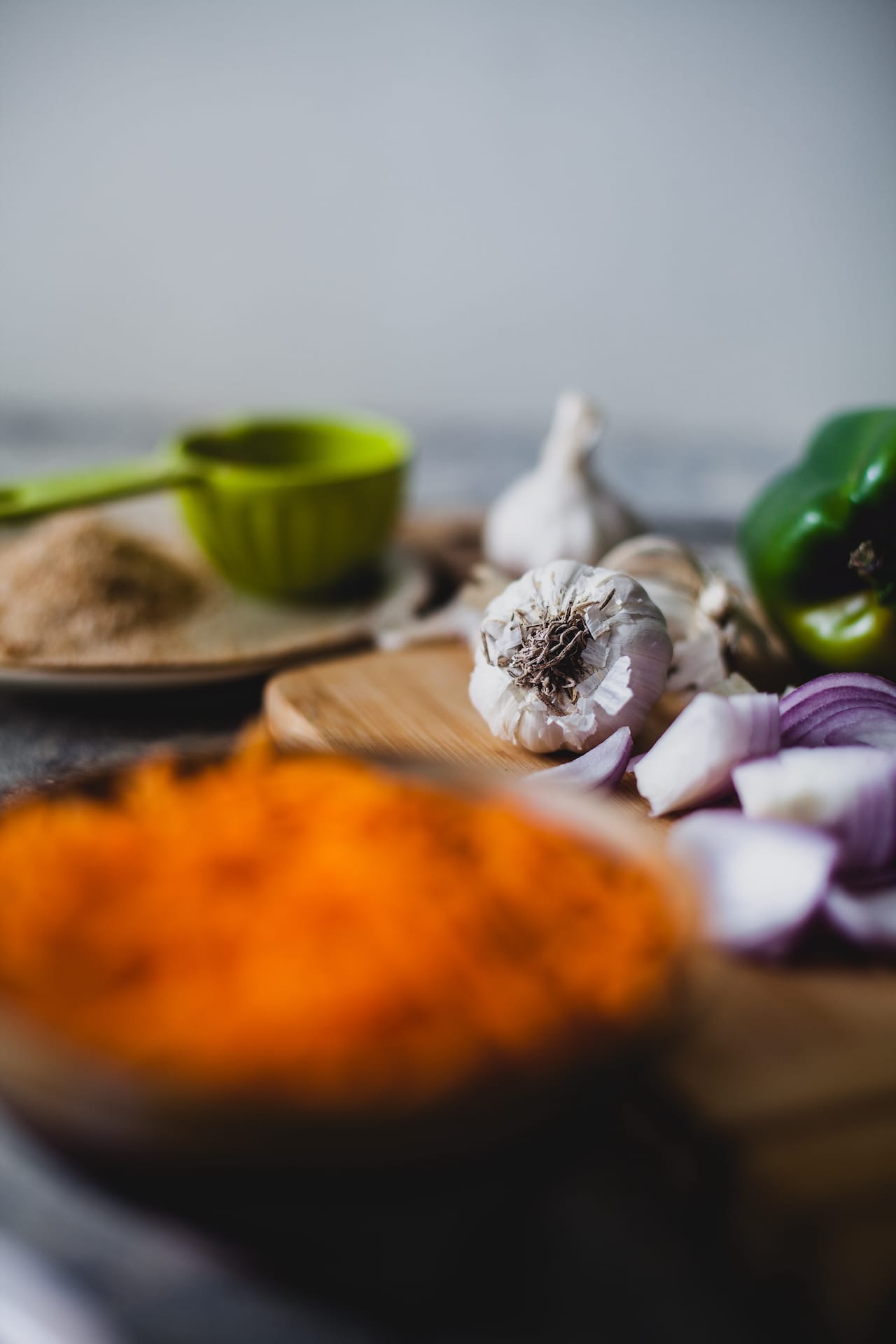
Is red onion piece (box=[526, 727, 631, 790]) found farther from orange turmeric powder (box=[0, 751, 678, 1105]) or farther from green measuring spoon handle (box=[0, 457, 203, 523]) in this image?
green measuring spoon handle (box=[0, 457, 203, 523])

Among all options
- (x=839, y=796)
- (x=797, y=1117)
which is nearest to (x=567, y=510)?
(x=839, y=796)

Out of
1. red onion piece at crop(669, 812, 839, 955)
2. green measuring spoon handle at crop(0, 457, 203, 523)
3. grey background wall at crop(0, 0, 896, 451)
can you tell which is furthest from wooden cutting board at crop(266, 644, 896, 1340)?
grey background wall at crop(0, 0, 896, 451)

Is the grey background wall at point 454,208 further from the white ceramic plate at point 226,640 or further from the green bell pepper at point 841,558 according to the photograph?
the green bell pepper at point 841,558

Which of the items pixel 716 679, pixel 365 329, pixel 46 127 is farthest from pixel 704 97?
pixel 716 679

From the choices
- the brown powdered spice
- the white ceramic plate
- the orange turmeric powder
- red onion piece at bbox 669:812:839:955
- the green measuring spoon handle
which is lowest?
the white ceramic plate

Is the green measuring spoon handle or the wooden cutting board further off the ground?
the green measuring spoon handle

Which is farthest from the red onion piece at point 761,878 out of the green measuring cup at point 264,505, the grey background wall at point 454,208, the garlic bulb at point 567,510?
the grey background wall at point 454,208

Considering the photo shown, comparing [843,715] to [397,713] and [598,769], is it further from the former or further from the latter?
A: [397,713]

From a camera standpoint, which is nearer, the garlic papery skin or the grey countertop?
the grey countertop
